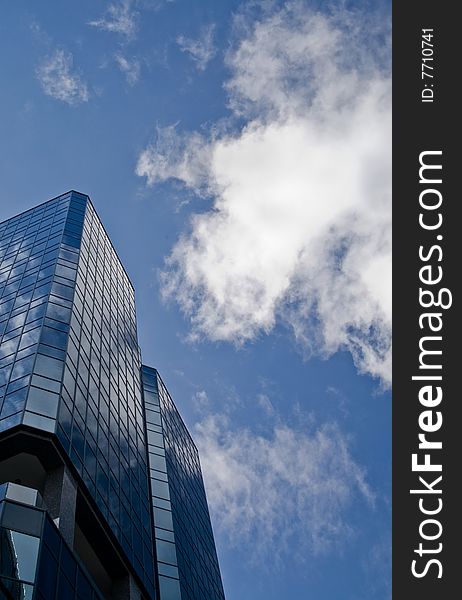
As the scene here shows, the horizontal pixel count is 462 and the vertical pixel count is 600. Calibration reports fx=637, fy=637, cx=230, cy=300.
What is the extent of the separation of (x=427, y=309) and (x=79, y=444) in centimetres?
1949

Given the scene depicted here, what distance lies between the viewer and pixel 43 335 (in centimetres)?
3922

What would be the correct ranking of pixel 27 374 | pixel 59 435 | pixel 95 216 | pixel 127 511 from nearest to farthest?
pixel 59 435
pixel 27 374
pixel 127 511
pixel 95 216

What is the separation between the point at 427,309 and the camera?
85.1 feet

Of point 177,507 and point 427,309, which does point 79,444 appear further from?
point 177,507

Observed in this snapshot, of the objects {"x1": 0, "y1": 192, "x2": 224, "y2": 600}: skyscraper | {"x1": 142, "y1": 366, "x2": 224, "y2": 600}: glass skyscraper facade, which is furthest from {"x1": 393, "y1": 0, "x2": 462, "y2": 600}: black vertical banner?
{"x1": 142, "y1": 366, "x2": 224, "y2": 600}: glass skyscraper facade

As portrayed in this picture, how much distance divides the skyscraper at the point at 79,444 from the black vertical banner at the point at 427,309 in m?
14.0

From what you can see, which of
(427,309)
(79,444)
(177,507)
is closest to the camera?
(427,309)

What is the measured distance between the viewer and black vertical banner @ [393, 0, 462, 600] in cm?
2333

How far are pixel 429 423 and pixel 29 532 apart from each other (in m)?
16.0

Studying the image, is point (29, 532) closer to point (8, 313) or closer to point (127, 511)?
point (127, 511)

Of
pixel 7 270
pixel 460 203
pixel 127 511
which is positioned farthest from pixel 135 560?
pixel 7 270

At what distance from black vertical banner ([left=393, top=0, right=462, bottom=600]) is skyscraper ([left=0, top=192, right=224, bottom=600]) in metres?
14.0

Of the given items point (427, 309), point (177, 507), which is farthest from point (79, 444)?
point (177, 507)

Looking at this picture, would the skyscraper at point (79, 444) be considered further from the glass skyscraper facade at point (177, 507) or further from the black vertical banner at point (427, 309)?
the black vertical banner at point (427, 309)
